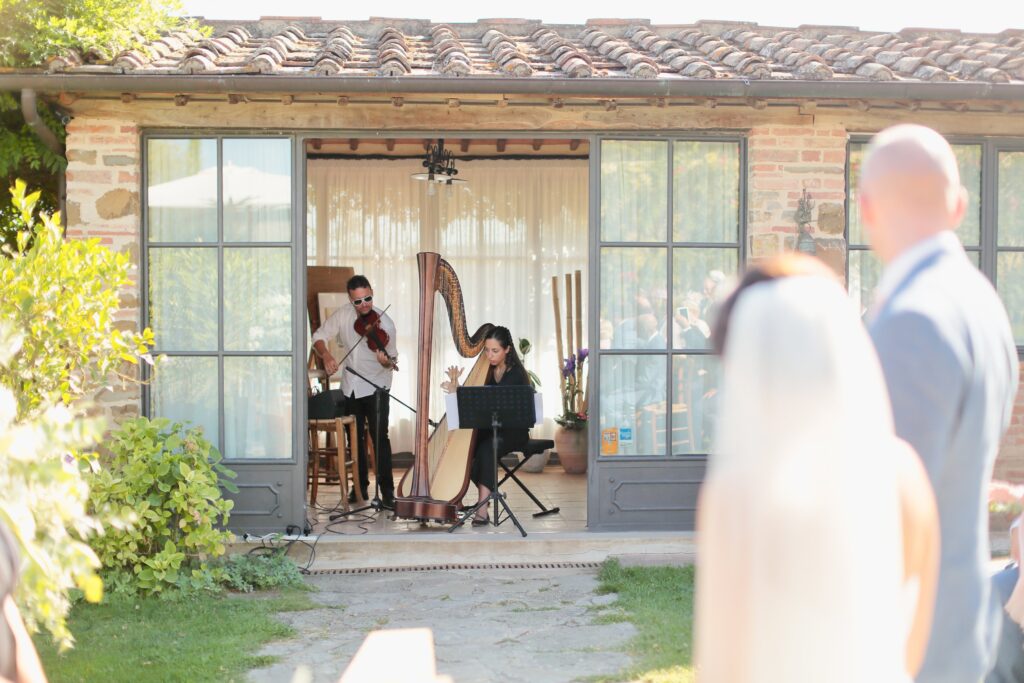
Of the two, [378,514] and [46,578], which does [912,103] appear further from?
[46,578]

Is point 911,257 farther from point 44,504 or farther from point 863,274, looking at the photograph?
point 863,274

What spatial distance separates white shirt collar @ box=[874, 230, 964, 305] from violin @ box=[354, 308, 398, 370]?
6.43m

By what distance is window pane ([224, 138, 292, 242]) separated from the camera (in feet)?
21.6

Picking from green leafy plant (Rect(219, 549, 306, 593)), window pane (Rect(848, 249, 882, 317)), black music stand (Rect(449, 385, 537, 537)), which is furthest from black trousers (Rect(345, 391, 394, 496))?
window pane (Rect(848, 249, 882, 317))

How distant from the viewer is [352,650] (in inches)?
192

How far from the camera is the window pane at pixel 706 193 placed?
677 centimetres

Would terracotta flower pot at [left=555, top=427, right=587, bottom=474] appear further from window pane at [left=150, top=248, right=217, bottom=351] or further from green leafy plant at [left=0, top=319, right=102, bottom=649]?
green leafy plant at [left=0, top=319, right=102, bottom=649]

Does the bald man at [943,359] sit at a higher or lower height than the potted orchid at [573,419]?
higher

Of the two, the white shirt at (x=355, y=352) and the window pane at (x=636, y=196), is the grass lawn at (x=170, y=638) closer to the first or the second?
the white shirt at (x=355, y=352)

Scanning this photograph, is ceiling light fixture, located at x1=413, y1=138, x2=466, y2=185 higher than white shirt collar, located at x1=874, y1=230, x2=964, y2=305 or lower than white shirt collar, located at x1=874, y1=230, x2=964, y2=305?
higher

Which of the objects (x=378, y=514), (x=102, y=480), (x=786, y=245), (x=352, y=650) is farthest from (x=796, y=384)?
(x=378, y=514)

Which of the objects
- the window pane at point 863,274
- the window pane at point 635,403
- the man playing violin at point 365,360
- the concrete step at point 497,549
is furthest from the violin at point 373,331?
the window pane at point 863,274

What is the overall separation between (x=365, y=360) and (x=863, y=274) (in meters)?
3.65

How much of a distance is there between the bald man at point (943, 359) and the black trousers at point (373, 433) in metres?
6.36
